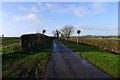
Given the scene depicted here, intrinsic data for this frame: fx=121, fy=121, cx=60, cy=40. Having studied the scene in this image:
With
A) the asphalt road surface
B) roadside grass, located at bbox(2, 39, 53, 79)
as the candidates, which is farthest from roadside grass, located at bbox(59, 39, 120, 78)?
roadside grass, located at bbox(2, 39, 53, 79)

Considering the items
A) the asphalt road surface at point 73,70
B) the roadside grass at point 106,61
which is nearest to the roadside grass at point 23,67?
the asphalt road surface at point 73,70

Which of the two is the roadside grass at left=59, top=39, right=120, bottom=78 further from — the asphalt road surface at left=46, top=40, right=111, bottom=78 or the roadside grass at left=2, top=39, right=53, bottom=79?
the roadside grass at left=2, top=39, right=53, bottom=79

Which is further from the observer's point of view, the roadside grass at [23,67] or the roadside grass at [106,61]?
the roadside grass at [106,61]

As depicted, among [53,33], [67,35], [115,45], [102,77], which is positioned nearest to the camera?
[102,77]

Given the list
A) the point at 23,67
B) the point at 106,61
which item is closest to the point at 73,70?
the point at 23,67

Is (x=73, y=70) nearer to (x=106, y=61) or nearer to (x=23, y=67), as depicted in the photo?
(x=23, y=67)

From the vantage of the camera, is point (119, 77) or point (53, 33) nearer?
point (119, 77)

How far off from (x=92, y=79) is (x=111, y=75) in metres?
1.16

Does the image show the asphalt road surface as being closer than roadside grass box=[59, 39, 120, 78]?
Yes

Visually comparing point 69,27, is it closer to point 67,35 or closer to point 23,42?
point 67,35

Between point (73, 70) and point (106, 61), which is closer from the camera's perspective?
point (73, 70)

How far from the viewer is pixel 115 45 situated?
15.7 m

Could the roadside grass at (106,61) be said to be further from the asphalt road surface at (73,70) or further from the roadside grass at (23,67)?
the roadside grass at (23,67)

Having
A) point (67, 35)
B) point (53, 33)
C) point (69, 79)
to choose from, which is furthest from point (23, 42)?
point (53, 33)
